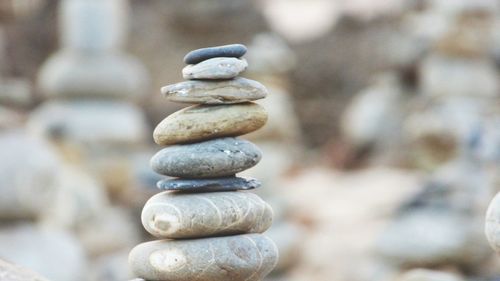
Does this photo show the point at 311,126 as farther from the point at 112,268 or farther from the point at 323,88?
the point at 112,268

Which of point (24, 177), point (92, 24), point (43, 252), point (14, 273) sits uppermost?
point (92, 24)

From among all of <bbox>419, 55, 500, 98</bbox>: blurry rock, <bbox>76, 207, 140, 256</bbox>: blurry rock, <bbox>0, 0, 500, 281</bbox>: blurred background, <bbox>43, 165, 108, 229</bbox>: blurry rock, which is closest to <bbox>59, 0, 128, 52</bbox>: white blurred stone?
<bbox>0, 0, 500, 281</bbox>: blurred background

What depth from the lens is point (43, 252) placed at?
707 cm

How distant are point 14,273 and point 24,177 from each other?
146 inches

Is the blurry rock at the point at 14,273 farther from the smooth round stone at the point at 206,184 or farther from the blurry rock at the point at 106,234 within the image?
the blurry rock at the point at 106,234

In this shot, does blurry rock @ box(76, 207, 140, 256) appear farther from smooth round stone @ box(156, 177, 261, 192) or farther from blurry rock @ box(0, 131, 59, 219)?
smooth round stone @ box(156, 177, 261, 192)

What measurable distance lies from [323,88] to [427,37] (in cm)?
624

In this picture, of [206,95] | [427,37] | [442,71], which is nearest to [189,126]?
[206,95]

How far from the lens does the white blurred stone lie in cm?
1165

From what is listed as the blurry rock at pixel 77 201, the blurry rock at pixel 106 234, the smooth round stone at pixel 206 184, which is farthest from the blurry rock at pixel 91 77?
the smooth round stone at pixel 206 184

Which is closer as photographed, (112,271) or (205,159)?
(205,159)

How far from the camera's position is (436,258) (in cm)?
787

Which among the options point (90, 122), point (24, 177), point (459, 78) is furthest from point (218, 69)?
point (90, 122)

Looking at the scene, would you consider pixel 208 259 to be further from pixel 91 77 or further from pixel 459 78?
pixel 91 77
